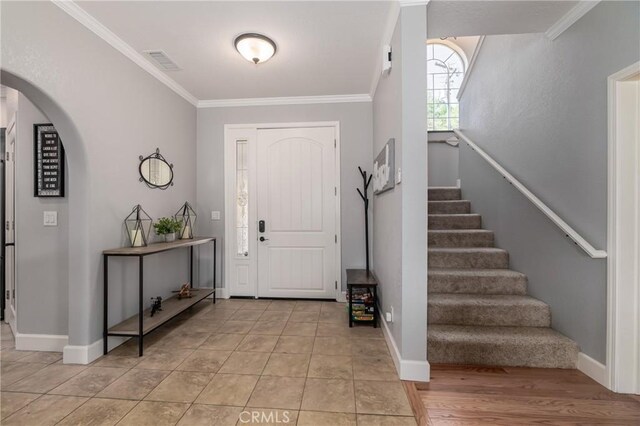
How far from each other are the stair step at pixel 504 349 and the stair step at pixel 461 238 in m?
1.14

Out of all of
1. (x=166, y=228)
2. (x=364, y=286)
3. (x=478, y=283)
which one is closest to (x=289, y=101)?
(x=166, y=228)

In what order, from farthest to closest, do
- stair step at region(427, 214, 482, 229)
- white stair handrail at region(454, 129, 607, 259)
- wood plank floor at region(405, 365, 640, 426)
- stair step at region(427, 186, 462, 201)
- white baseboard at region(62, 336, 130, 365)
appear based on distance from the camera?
stair step at region(427, 186, 462, 201), stair step at region(427, 214, 482, 229), white baseboard at region(62, 336, 130, 365), white stair handrail at region(454, 129, 607, 259), wood plank floor at region(405, 365, 640, 426)

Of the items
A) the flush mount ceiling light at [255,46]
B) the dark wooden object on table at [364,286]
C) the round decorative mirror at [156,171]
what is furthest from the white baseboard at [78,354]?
the flush mount ceiling light at [255,46]

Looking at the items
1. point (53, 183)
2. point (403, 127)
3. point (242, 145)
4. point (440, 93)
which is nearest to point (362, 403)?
point (403, 127)

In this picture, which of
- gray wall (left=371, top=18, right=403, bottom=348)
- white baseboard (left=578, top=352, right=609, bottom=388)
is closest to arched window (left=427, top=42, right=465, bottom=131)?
gray wall (left=371, top=18, right=403, bottom=348)

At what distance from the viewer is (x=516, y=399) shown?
5.66 feet

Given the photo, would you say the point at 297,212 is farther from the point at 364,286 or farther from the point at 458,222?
the point at 458,222

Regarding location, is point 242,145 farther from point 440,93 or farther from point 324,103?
point 440,93

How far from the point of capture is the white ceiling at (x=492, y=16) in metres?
1.94

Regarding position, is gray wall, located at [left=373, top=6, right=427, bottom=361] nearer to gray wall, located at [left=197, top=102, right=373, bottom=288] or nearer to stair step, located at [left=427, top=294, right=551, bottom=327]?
stair step, located at [left=427, top=294, right=551, bottom=327]

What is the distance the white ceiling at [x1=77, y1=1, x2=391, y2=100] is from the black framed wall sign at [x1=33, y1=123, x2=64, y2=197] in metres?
1.04

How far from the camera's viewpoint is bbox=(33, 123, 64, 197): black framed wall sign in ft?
7.57

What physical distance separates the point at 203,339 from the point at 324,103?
10.2 ft

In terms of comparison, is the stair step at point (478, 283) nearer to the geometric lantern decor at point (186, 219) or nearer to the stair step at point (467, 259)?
the stair step at point (467, 259)
